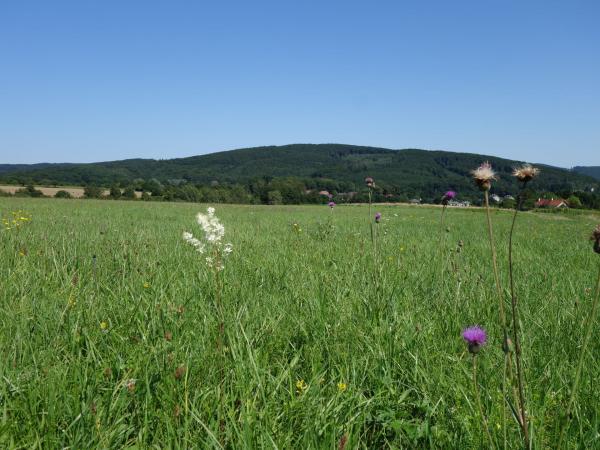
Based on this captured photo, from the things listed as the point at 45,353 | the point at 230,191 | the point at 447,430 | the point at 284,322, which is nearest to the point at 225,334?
the point at 284,322

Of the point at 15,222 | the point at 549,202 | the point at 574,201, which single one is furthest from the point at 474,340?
the point at 574,201

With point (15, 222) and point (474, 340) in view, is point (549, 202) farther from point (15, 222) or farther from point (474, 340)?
point (474, 340)

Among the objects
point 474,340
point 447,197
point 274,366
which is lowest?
point 274,366

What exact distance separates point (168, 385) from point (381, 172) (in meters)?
203

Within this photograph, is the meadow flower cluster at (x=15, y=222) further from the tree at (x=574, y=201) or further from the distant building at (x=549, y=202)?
the tree at (x=574, y=201)

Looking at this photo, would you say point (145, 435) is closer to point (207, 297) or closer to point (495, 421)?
point (495, 421)

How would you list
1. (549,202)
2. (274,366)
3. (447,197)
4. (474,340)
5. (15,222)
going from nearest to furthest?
1. (474,340)
2. (274,366)
3. (447,197)
4. (15,222)
5. (549,202)

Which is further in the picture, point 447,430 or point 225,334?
point 225,334

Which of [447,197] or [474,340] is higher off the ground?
[447,197]

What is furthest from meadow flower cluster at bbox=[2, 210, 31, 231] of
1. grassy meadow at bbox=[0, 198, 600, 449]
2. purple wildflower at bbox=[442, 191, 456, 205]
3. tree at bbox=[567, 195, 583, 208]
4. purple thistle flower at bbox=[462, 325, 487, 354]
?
tree at bbox=[567, 195, 583, 208]

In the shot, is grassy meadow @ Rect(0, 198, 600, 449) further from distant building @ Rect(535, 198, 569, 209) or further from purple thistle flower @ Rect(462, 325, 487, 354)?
distant building @ Rect(535, 198, 569, 209)

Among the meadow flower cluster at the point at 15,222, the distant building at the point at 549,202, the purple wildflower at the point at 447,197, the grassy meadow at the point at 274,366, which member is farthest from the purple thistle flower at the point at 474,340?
the meadow flower cluster at the point at 15,222

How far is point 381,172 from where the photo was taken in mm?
199375

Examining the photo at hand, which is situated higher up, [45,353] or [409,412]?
[45,353]
